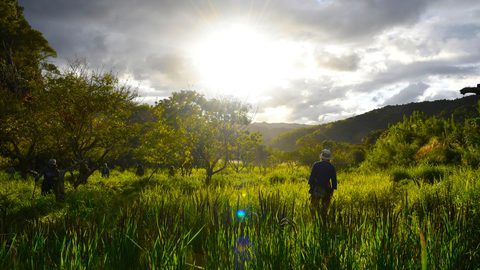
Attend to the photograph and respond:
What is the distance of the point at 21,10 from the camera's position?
106ft

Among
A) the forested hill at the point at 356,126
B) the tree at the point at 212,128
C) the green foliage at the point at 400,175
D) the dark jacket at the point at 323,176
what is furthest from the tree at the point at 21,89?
the forested hill at the point at 356,126

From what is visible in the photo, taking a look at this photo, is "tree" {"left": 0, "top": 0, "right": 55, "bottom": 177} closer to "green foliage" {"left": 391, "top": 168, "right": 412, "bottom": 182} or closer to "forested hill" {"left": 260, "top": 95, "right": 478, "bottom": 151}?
"green foliage" {"left": 391, "top": 168, "right": 412, "bottom": 182}

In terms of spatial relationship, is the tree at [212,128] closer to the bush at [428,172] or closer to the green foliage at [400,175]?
the green foliage at [400,175]

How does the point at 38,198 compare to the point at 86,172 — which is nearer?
the point at 38,198

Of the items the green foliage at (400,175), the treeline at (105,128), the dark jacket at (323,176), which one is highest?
the treeline at (105,128)

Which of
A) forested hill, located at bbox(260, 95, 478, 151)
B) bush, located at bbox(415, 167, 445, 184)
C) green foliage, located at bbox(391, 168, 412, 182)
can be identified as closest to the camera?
bush, located at bbox(415, 167, 445, 184)

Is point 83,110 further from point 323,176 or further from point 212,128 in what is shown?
point 323,176

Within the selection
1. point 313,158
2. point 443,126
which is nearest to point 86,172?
point 443,126

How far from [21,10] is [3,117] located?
1809 centimetres


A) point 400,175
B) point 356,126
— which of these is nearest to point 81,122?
point 400,175

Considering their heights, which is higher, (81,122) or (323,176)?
(81,122)

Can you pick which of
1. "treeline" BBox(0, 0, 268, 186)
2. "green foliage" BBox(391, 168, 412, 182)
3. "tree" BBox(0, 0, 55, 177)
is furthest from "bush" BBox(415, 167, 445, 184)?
"tree" BBox(0, 0, 55, 177)

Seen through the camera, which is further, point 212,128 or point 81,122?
point 212,128

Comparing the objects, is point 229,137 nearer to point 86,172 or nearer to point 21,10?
point 86,172
